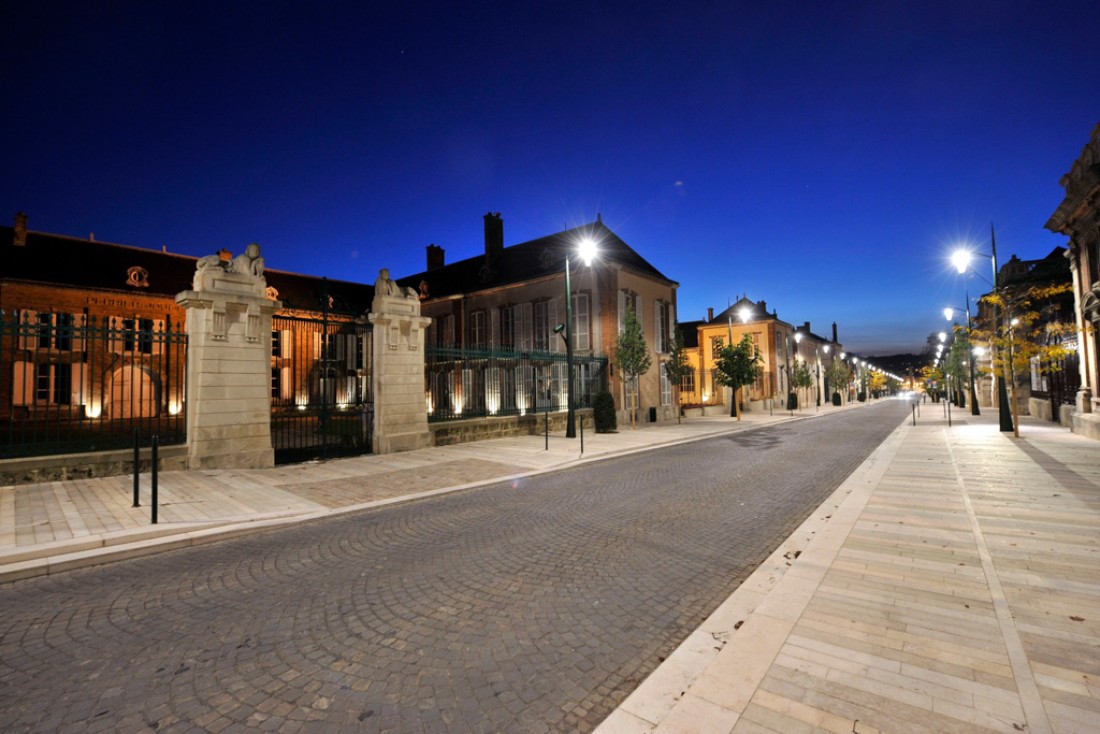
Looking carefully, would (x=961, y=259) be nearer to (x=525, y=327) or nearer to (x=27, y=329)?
(x=525, y=327)

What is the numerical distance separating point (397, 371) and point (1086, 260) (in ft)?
78.0

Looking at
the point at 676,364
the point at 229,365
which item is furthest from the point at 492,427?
the point at 676,364

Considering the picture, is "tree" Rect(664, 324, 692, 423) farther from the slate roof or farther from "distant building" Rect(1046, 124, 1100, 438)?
the slate roof

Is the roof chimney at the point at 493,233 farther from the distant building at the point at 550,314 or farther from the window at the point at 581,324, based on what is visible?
the window at the point at 581,324

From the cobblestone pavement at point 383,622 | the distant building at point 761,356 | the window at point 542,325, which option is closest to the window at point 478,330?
the window at point 542,325

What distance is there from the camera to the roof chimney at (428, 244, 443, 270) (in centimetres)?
4191

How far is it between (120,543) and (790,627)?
7381mm

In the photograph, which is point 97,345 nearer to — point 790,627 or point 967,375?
point 790,627

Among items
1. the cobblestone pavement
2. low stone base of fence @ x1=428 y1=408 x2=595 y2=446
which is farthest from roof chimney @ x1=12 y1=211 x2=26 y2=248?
the cobblestone pavement

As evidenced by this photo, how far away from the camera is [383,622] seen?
12.1ft

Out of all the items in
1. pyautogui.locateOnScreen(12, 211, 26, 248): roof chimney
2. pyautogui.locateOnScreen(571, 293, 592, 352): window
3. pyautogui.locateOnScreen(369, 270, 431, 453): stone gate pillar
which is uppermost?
pyautogui.locateOnScreen(12, 211, 26, 248): roof chimney

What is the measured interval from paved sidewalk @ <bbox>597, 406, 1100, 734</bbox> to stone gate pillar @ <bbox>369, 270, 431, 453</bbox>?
424 inches

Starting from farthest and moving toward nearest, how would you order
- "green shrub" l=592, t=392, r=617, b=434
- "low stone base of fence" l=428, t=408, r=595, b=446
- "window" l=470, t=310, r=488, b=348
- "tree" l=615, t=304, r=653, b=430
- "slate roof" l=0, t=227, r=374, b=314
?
"window" l=470, t=310, r=488, b=348 → "slate roof" l=0, t=227, r=374, b=314 → "tree" l=615, t=304, r=653, b=430 → "green shrub" l=592, t=392, r=617, b=434 → "low stone base of fence" l=428, t=408, r=595, b=446

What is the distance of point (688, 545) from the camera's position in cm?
545
